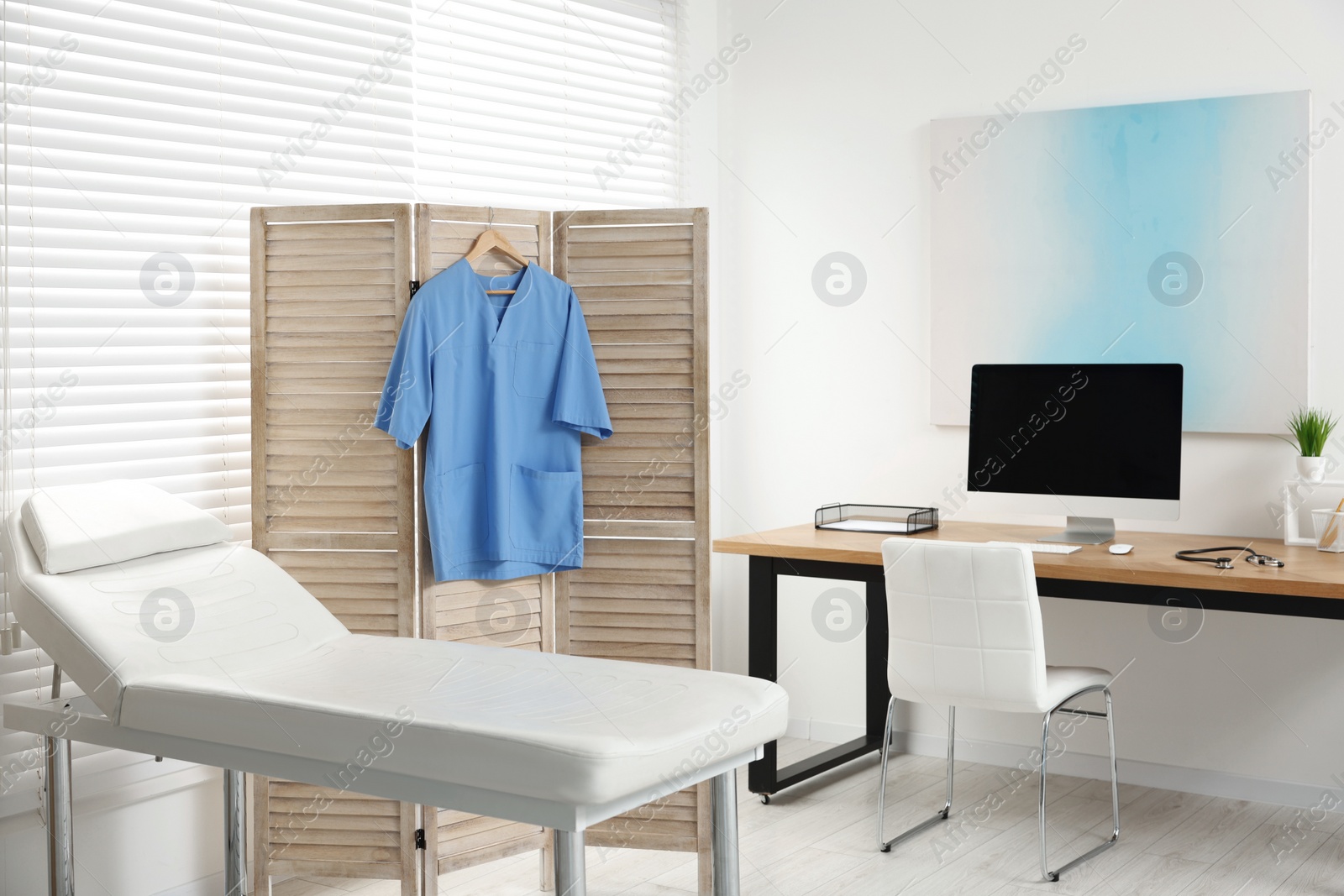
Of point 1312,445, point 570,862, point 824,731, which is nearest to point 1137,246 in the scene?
point 1312,445

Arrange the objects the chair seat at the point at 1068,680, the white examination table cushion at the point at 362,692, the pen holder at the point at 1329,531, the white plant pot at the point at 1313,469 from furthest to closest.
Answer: the white plant pot at the point at 1313,469
the pen holder at the point at 1329,531
the chair seat at the point at 1068,680
the white examination table cushion at the point at 362,692

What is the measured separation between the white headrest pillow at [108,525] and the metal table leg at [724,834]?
123cm

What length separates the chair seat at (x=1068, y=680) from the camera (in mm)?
2801

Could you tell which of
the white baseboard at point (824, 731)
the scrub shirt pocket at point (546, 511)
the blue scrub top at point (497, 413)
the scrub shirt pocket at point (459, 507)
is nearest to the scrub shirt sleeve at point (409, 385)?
the blue scrub top at point (497, 413)

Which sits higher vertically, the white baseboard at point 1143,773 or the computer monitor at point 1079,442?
the computer monitor at point 1079,442

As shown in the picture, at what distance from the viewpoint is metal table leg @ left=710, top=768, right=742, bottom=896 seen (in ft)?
6.28

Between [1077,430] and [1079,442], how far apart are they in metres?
0.03

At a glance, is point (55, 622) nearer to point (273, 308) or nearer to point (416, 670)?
point (416, 670)

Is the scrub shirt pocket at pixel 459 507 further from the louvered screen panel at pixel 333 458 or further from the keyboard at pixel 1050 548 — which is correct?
the keyboard at pixel 1050 548

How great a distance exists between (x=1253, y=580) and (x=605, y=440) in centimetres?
156

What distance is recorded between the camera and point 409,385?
2.59m

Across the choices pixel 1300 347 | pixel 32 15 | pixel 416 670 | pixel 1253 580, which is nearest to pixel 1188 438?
pixel 1300 347

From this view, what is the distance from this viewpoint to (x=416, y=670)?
202 centimetres

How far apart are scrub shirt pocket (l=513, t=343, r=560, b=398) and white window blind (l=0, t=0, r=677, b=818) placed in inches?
28.4
